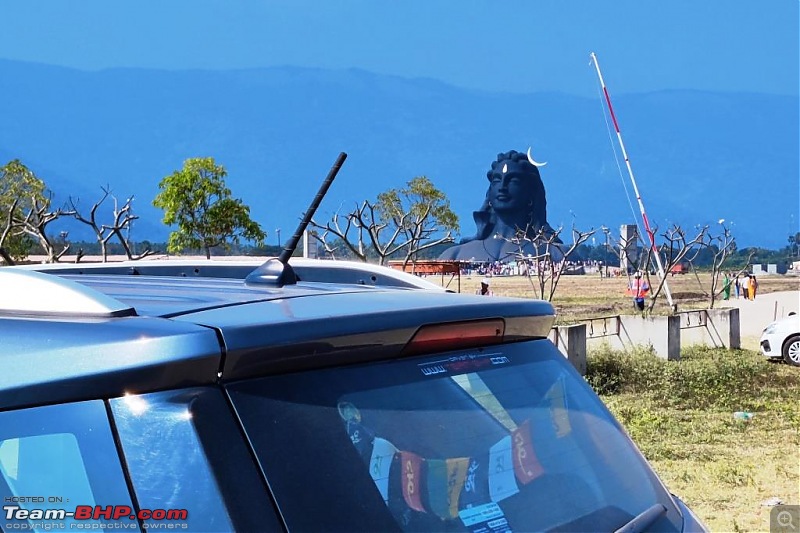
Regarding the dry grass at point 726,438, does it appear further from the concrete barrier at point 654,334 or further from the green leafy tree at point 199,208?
the green leafy tree at point 199,208

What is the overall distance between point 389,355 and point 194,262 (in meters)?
2.35

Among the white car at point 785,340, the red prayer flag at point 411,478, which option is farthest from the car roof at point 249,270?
the white car at point 785,340

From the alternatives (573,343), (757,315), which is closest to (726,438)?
(573,343)

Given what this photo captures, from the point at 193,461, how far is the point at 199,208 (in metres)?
32.6

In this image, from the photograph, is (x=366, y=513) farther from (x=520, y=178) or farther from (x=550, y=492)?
(x=520, y=178)

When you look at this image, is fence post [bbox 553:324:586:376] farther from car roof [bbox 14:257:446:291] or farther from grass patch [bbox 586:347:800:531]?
car roof [bbox 14:257:446:291]

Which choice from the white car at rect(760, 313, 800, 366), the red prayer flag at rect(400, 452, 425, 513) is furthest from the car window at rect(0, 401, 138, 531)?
the white car at rect(760, 313, 800, 366)

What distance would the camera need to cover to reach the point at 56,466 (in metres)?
1.79

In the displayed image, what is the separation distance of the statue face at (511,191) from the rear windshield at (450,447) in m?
107

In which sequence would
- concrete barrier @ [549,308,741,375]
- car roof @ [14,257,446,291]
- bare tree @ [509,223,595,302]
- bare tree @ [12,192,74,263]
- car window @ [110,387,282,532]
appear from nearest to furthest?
car window @ [110,387,282,532] < car roof @ [14,257,446,291] < concrete barrier @ [549,308,741,375] < bare tree @ [12,192,74,263] < bare tree @ [509,223,595,302]

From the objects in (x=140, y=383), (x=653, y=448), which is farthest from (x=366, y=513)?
(x=653, y=448)

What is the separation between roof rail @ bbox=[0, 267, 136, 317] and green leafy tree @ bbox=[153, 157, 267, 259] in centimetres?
3051

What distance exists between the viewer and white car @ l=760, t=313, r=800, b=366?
601 inches

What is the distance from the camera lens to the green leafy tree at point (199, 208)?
108 feet
